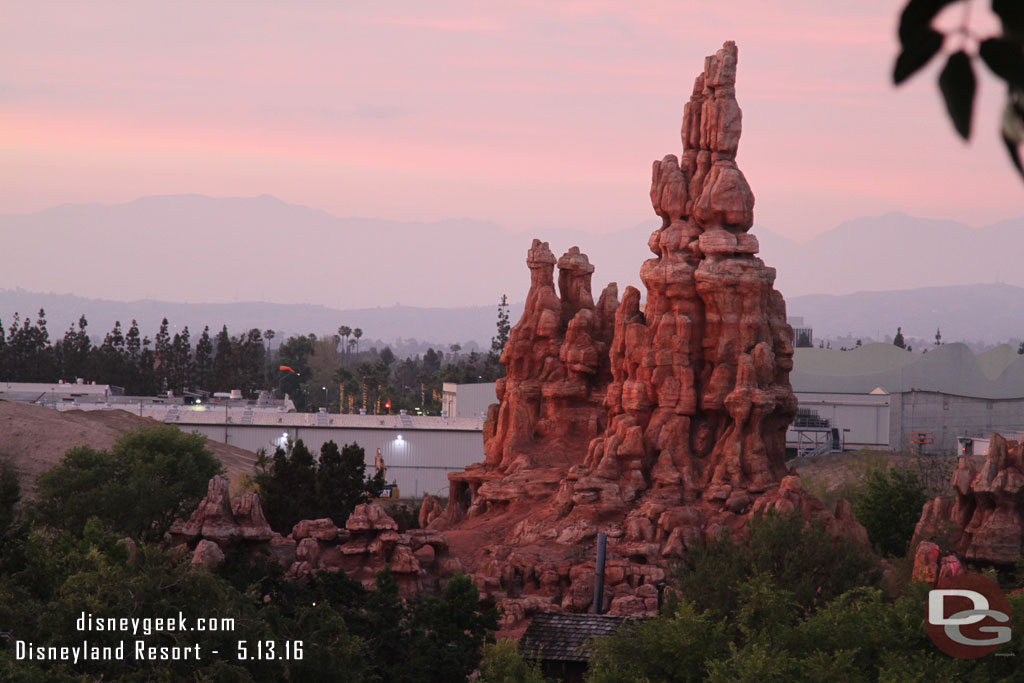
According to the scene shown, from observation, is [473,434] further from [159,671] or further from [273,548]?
[159,671]

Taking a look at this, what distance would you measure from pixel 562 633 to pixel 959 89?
114 ft

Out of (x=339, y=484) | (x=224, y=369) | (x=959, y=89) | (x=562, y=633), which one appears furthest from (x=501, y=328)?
(x=959, y=89)

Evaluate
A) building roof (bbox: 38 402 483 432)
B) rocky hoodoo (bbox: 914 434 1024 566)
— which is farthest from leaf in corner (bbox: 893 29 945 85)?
building roof (bbox: 38 402 483 432)

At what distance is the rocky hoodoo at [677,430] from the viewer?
142 feet

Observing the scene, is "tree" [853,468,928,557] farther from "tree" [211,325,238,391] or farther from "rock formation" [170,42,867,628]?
"tree" [211,325,238,391]

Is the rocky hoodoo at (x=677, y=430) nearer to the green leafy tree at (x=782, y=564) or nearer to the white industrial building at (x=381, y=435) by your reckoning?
the green leafy tree at (x=782, y=564)

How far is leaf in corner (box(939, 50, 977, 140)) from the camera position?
2984 millimetres

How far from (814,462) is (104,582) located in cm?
6740

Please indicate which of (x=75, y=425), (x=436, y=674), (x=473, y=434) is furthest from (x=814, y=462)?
(x=436, y=674)

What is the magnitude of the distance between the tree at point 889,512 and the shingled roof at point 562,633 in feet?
64.6

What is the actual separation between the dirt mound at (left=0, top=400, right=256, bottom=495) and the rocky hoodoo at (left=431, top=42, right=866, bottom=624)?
1425 inches

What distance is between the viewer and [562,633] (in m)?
36.7

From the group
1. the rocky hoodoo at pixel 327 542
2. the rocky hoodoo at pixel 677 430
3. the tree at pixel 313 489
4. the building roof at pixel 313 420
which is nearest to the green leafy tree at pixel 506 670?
the rocky hoodoo at pixel 327 542

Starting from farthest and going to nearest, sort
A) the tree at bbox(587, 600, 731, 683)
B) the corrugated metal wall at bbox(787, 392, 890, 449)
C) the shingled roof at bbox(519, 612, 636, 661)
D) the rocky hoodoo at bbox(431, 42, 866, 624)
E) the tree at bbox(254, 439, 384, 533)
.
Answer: the corrugated metal wall at bbox(787, 392, 890, 449) → the tree at bbox(254, 439, 384, 533) → the rocky hoodoo at bbox(431, 42, 866, 624) → the shingled roof at bbox(519, 612, 636, 661) → the tree at bbox(587, 600, 731, 683)
